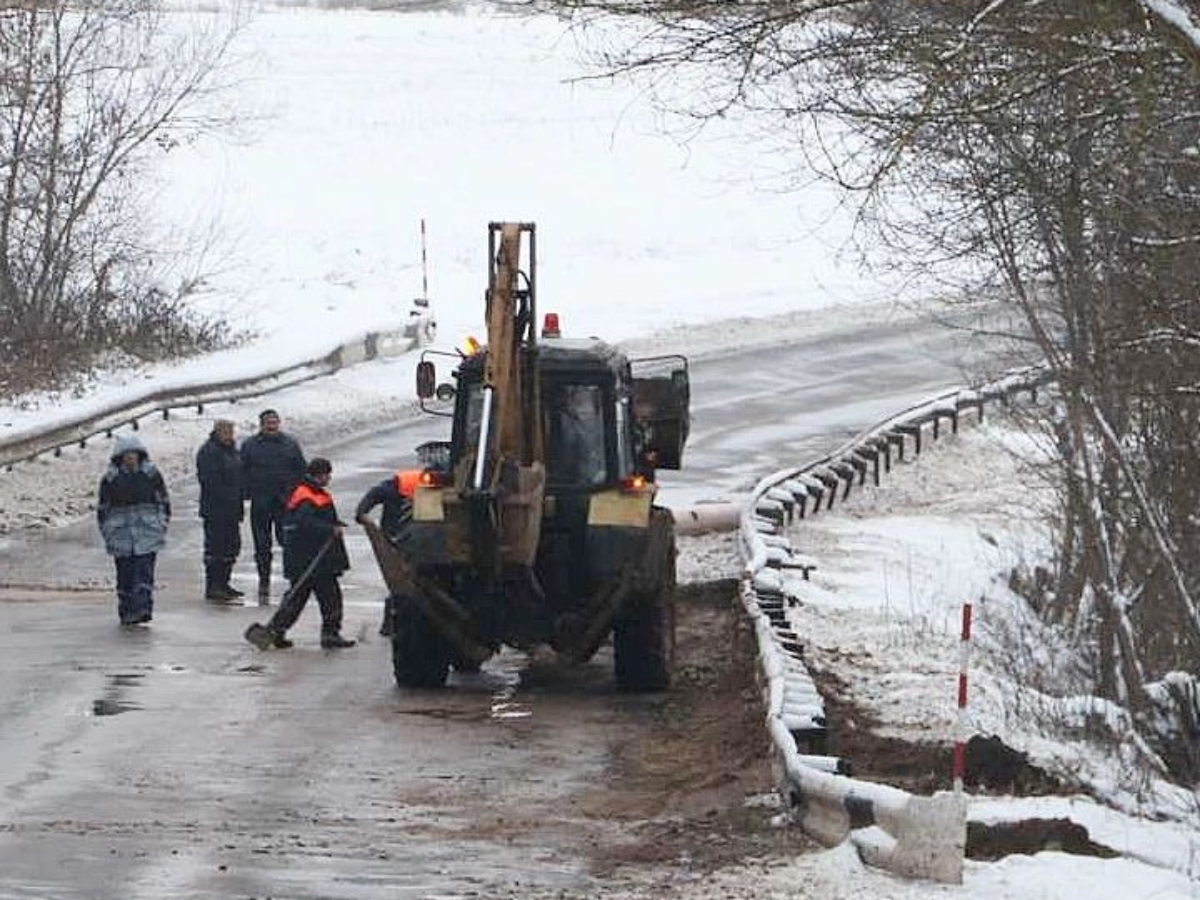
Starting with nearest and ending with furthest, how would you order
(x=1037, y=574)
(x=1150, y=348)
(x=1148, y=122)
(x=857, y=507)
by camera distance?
(x=1148, y=122), (x=1150, y=348), (x=1037, y=574), (x=857, y=507)

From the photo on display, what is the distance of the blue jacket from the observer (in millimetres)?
20906

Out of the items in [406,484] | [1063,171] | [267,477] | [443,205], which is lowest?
[267,477]

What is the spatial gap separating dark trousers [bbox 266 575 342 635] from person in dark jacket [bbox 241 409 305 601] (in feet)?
9.96

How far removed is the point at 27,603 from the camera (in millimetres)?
22031

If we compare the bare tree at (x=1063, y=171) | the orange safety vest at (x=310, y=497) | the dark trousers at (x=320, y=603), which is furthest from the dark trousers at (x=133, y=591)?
the bare tree at (x=1063, y=171)

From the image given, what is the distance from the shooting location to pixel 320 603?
2011 cm

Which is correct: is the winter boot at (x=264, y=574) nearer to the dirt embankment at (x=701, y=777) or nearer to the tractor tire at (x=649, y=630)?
the dirt embankment at (x=701, y=777)

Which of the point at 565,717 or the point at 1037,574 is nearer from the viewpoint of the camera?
the point at 565,717

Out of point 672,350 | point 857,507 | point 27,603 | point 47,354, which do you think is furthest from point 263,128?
point 27,603

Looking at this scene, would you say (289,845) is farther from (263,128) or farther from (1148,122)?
(263,128)

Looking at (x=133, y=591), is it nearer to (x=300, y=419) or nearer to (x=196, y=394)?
(x=196, y=394)

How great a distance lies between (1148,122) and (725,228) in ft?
178

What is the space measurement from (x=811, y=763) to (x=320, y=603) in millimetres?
8676

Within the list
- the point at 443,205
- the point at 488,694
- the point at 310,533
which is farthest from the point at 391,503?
the point at 443,205
